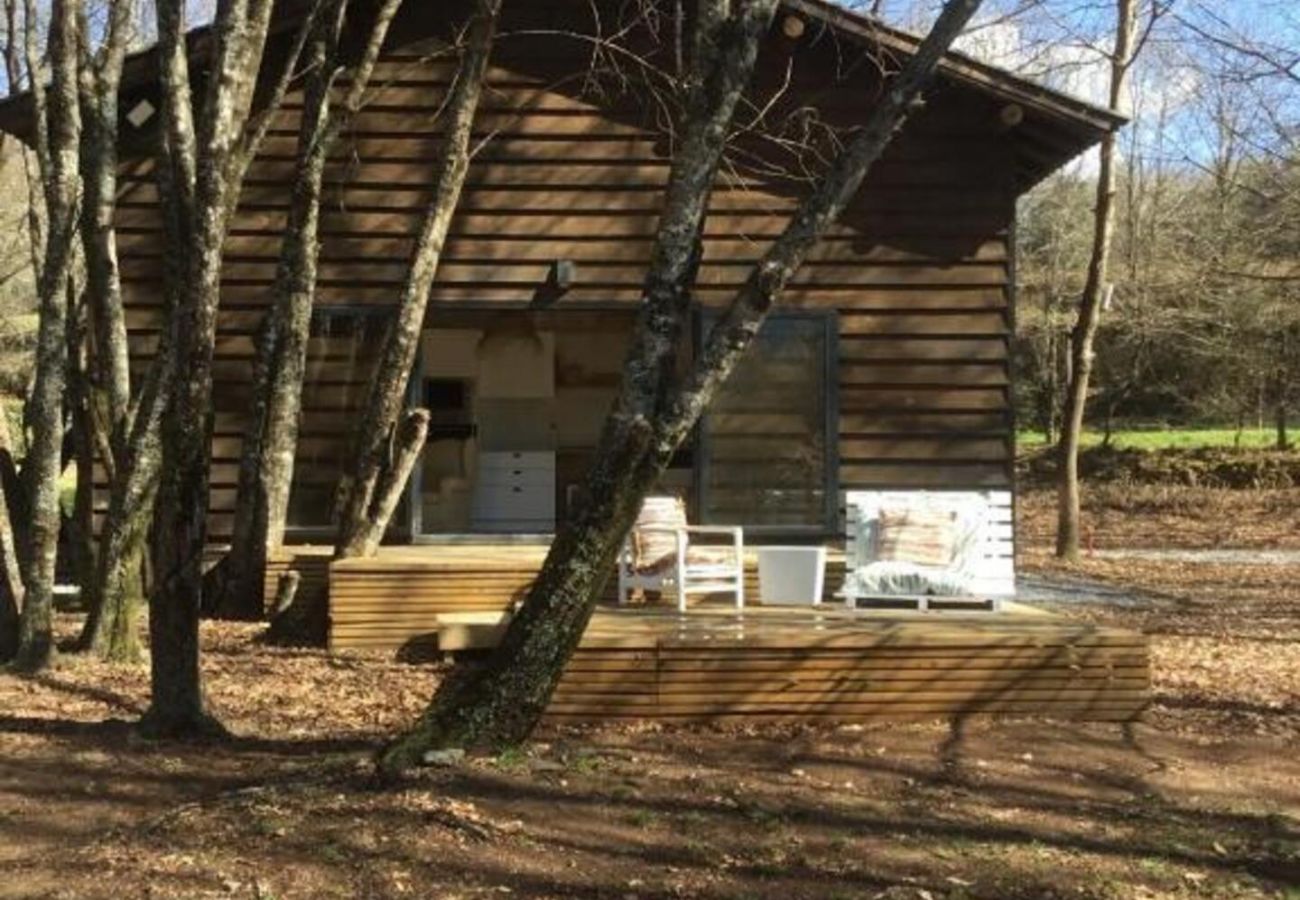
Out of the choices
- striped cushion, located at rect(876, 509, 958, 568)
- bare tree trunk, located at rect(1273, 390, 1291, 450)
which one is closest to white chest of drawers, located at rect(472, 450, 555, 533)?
striped cushion, located at rect(876, 509, 958, 568)

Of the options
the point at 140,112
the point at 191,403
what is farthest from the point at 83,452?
the point at 191,403

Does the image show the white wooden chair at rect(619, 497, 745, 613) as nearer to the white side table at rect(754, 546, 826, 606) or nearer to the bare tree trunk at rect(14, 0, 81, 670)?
the white side table at rect(754, 546, 826, 606)

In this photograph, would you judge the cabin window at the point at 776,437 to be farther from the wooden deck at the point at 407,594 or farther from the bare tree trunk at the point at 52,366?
the bare tree trunk at the point at 52,366

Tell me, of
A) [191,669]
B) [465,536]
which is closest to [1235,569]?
[465,536]

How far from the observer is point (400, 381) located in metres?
9.52

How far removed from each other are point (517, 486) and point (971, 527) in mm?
Answer: 6818

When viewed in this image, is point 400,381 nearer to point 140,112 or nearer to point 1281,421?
point 140,112

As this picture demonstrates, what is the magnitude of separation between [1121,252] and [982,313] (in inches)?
978

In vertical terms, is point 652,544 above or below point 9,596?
above

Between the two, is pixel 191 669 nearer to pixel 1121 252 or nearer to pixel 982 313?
pixel 982 313

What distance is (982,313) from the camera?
10789 mm

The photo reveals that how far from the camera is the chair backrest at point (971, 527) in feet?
26.4

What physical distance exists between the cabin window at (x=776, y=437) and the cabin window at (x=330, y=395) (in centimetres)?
260

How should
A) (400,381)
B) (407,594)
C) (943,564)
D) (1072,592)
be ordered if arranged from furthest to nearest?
(1072,592)
(400,381)
(407,594)
(943,564)
